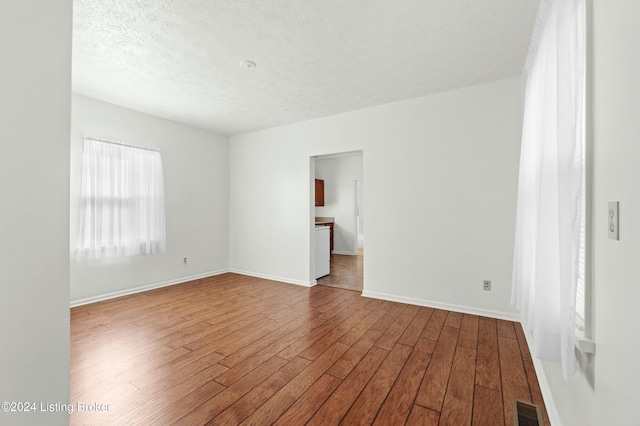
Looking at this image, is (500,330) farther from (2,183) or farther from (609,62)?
(2,183)

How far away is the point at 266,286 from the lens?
4355mm

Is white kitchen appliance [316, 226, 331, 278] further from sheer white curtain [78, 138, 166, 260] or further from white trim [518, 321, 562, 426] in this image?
white trim [518, 321, 562, 426]

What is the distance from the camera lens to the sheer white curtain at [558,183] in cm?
109

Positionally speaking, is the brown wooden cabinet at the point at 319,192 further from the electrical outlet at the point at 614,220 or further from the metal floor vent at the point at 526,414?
the electrical outlet at the point at 614,220

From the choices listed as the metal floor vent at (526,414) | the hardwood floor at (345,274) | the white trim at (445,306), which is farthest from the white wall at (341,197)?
the metal floor vent at (526,414)

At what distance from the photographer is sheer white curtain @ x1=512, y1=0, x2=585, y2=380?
1.09 m

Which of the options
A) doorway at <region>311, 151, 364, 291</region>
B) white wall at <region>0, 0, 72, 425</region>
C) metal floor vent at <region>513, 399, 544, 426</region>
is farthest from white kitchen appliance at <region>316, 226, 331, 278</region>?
white wall at <region>0, 0, 72, 425</region>

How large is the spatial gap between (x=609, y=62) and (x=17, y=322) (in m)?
2.00

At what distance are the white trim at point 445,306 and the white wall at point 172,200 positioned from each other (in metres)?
3.07

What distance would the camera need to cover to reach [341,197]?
25.7ft

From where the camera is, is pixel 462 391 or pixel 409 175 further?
pixel 409 175

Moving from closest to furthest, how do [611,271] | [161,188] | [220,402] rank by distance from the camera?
[611,271] → [220,402] → [161,188]

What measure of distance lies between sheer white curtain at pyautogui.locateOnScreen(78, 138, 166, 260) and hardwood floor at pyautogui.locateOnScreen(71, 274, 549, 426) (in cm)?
87

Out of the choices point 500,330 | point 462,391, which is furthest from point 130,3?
point 500,330
